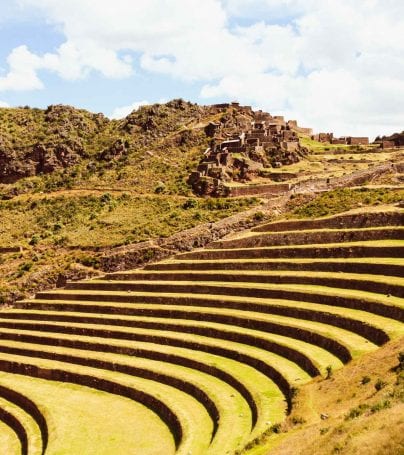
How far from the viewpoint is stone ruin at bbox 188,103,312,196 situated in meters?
45.3

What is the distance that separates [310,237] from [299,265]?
3432 mm

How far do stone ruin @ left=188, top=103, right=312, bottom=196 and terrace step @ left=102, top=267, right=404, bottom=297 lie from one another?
1471 cm

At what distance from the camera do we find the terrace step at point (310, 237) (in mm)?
25078

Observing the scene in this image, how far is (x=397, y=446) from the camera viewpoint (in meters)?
8.95

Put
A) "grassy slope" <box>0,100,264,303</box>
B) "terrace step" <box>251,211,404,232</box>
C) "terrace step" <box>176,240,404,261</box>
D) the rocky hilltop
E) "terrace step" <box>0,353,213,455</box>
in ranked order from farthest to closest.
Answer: the rocky hilltop
"grassy slope" <box>0,100,264,303</box>
"terrace step" <box>251,211,404,232</box>
"terrace step" <box>176,240,404,261</box>
"terrace step" <box>0,353,213,455</box>

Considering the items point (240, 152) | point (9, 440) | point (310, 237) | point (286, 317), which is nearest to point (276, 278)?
point (286, 317)

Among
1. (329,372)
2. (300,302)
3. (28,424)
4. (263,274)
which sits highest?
(263,274)

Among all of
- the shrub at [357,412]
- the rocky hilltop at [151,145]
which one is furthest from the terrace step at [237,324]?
the rocky hilltop at [151,145]

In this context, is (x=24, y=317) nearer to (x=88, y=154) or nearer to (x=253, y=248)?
(x=253, y=248)

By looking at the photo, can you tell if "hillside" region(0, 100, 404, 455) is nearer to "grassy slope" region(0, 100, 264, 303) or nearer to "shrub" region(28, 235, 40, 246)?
"shrub" region(28, 235, 40, 246)

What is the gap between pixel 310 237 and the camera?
2795 centimetres

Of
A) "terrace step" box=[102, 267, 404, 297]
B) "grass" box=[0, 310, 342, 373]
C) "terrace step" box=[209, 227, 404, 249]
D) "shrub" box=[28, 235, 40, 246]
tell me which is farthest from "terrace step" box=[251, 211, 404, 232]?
"shrub" box=[28, 235, 40, 246]

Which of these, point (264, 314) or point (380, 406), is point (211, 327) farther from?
point (380, 406)

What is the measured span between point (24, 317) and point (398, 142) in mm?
37746
